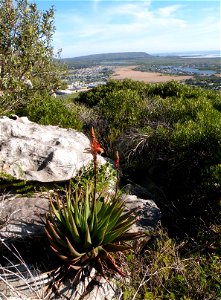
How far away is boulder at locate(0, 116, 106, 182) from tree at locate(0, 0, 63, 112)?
988 mm

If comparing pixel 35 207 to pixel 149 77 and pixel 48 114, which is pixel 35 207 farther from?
pixel 149 77

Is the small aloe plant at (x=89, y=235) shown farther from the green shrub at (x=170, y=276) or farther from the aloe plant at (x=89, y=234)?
the green shrub at (x=170, y=276)

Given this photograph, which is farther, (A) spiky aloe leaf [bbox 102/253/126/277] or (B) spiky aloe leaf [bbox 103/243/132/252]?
(B) spiky aloe leaf [bbox 103/243/132/252]

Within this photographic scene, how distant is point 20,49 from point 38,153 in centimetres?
333

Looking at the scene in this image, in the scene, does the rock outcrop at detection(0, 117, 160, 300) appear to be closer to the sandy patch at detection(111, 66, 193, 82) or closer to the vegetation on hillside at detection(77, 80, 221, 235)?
the vegetation on hillside at detection(77, 80, 221, 235)

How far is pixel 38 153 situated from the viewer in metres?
6.14

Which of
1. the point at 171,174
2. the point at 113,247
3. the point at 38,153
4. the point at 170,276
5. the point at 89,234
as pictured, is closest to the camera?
the point at 89,234

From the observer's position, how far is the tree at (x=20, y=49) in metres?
7.58

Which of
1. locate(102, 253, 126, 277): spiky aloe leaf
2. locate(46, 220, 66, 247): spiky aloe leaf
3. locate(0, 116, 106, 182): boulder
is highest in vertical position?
locate(0, 116, 106, 182): boulder

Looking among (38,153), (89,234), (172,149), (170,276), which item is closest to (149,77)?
(172,149)

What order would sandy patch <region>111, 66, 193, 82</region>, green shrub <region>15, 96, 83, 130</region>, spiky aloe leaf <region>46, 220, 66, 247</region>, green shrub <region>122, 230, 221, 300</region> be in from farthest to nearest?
sandy patch <region>111, 66, 193, 82</region> → green shrub <region>15, 96, 83, 130</region> → green shrub <region>122, 230, 221, 300</region> → spiky aloe leaf <region>46, 220, 66, 247</region>

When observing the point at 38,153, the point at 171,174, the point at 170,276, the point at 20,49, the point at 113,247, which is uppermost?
the point at 20,49

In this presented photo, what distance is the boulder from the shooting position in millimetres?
5770

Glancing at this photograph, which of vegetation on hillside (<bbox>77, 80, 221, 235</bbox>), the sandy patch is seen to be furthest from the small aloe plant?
the sandy patch
